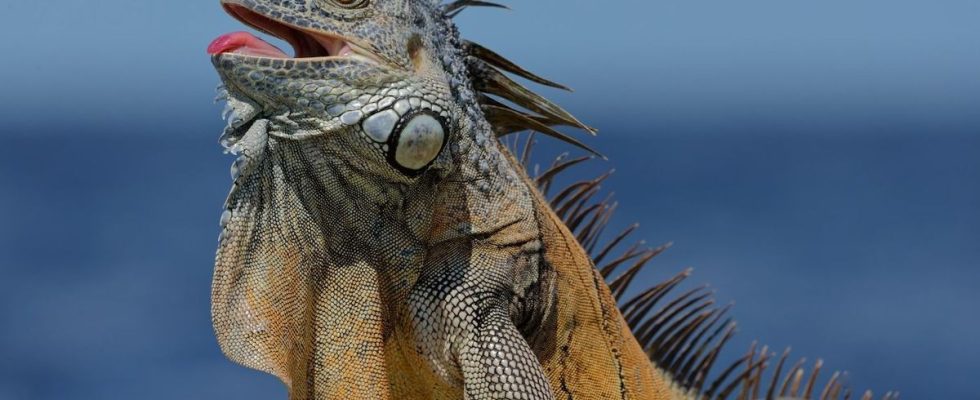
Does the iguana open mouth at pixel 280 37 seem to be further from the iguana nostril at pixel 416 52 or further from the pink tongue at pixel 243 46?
the iguana nostril at pixel 416 52

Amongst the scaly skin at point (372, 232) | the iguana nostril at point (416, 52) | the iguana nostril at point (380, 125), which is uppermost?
the iguana nostril at point (416, 52)

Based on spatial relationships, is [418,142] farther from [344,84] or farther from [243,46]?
[243,46]

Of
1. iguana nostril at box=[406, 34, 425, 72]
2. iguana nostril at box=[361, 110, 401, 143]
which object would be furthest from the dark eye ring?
iguana nostril at box=[361, 110, 401, 143]

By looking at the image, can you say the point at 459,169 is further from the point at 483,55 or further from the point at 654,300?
the point at 654,300

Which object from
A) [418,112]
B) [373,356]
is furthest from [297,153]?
[373,356]

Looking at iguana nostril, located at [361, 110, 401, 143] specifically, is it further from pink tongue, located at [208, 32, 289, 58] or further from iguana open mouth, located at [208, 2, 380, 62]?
pink tongue, located at [208, 32, 289, 58]

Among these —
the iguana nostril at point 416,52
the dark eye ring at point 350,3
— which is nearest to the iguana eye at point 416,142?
the iguana nostril at point 416,52

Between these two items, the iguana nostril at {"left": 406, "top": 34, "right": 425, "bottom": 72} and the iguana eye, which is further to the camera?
the iguana nostril at {"left": 406, "top": 34, "right": 425, "bottom": 72}
